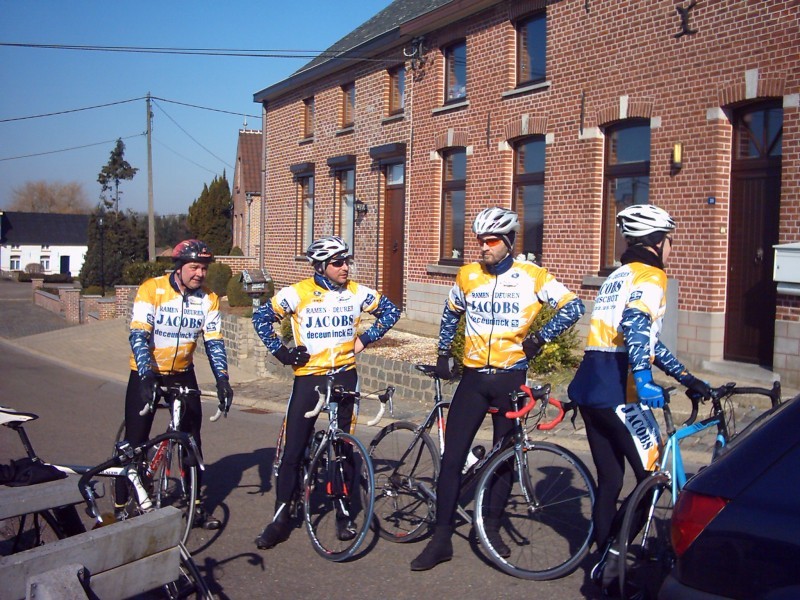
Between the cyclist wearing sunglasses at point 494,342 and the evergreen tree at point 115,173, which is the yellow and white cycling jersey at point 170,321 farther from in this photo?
the evergreen tree at point 115,173

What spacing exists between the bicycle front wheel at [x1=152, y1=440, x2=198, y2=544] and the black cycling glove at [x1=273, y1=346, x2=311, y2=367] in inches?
33.5

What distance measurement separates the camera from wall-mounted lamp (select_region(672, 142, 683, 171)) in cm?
1172

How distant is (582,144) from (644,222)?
943 centimetres

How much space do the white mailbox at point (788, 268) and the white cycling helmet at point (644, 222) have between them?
20.8 feet

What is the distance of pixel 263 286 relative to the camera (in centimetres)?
1570

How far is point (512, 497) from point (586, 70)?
32.8 ft

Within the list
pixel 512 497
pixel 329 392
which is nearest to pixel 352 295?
pixel 329 392

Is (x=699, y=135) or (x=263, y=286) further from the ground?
(x=699, y=135)

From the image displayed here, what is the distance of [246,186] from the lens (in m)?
39.8

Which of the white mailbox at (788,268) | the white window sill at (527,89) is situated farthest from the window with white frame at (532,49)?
the white mailbox at (788,268)

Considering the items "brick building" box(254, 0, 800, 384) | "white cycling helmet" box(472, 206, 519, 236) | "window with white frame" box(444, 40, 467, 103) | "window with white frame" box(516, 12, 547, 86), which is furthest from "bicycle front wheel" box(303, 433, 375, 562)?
"window with white frame" box(444, 40, 467, 103)

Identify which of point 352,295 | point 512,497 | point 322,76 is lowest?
point 512,497

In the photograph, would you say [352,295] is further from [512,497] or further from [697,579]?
[697,579]

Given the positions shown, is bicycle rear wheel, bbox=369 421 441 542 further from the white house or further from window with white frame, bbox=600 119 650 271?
the white house
